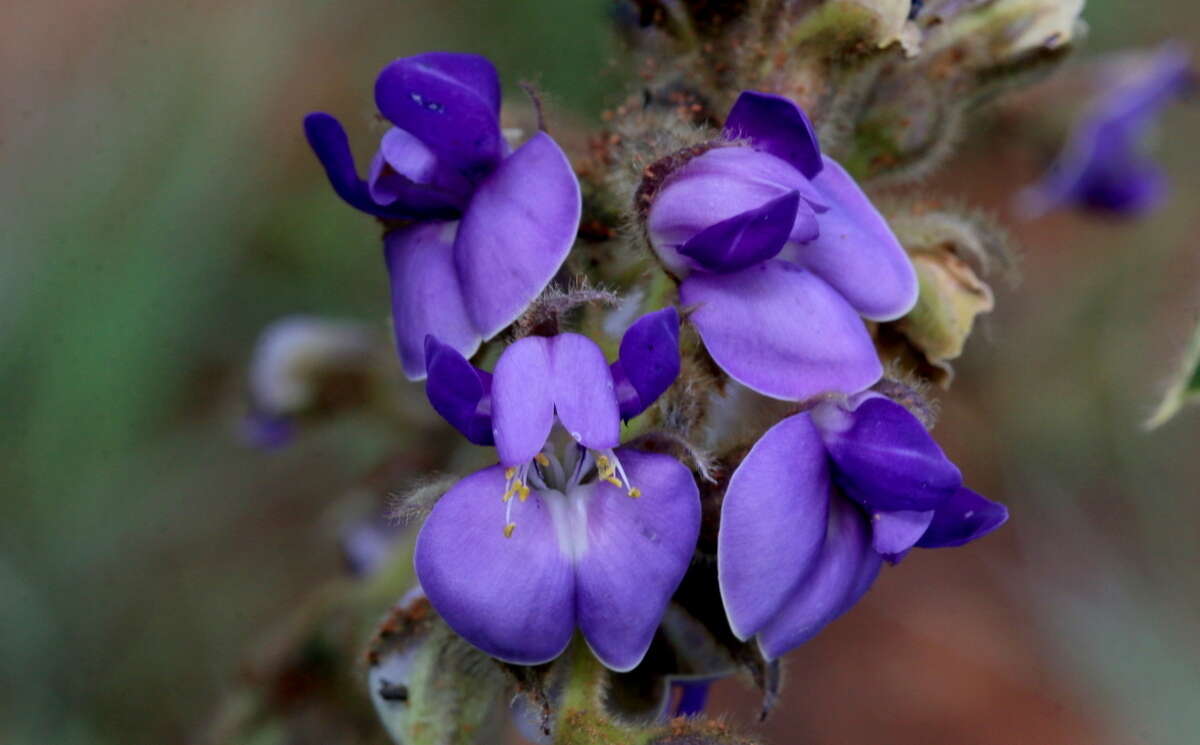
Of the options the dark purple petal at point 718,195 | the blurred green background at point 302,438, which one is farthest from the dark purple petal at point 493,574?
the blurred green background at point 302,438

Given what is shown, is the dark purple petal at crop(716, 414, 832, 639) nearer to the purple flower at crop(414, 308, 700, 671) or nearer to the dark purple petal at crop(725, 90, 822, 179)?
the purple flower at crop(414, 308, 700, 671)

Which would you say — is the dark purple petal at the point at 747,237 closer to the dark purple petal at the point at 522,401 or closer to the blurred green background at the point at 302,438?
the dark purple petal at the point at 522,401

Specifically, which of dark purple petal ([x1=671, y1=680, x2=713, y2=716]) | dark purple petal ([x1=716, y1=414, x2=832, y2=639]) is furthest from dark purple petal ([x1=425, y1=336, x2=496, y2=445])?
dark purple petal ([x1=671, y1=680, x2=713, y2=716])

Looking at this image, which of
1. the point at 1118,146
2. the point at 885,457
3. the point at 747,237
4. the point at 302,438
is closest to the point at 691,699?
the point at 885,457

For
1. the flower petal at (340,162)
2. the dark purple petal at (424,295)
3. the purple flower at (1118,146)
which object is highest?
the flower petal at (340,162)

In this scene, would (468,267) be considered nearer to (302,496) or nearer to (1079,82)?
(1079,82)
